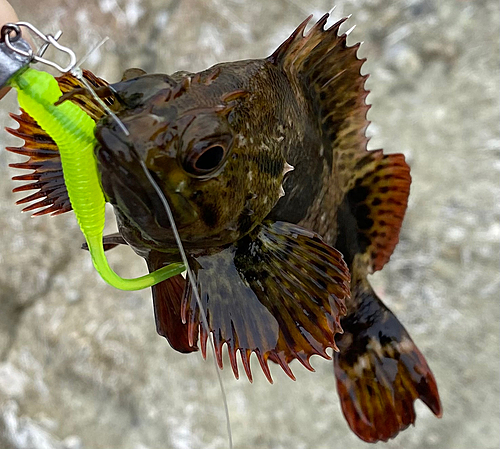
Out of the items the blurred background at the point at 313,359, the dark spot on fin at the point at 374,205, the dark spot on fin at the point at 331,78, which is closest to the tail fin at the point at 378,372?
the dark spot on fin at the point at 374,205

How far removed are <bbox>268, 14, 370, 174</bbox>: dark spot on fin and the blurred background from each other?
61.6 inches

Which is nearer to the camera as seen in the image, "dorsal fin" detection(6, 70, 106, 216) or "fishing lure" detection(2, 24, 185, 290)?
"fishing lure" detection(2, 24, 185, 290)

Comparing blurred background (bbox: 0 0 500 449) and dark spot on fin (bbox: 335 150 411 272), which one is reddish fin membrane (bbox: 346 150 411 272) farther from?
blurred background (bbox: 0 0 500 449)

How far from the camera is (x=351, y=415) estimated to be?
124 cm

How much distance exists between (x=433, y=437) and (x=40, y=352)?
1.82m

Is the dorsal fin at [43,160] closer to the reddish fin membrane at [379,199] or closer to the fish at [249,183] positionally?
the fish at [249,183]

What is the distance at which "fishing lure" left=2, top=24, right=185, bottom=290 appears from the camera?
59 cm

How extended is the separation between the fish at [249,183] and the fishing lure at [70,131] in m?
0.02

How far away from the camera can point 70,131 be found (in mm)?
599

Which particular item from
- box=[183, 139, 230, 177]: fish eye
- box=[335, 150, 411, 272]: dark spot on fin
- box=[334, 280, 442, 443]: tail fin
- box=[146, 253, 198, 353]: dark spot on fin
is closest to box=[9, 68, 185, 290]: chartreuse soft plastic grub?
box=[183, 139, 230, 177]: fish eye

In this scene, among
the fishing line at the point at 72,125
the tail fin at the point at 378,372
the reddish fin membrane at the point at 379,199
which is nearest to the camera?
the fishing line at the point at 72,125

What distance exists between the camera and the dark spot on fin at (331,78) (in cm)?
78

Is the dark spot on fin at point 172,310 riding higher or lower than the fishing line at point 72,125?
lower

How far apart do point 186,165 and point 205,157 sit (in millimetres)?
29
